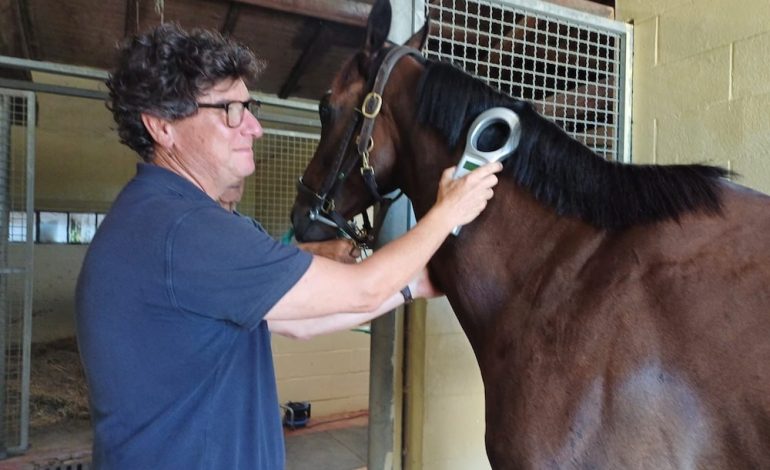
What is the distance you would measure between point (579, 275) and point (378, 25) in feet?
2.43

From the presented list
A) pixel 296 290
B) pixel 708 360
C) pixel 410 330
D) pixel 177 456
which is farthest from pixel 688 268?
pixel 410 330

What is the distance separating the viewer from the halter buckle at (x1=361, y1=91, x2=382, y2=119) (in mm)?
1176

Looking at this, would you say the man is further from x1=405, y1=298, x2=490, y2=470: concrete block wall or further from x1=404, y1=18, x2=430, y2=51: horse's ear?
x1=405, y1=298, x2=490, y2=470: concrete block wall

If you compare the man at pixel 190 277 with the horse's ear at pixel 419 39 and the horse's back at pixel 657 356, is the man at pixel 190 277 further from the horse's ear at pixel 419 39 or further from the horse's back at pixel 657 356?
the horse's ear at pixel 419 39

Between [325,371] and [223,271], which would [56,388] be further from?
[223,271]

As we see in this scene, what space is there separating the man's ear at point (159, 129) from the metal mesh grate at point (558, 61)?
3.84ft

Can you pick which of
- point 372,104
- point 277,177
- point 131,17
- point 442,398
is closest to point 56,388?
point 277,177

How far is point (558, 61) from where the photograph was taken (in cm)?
205

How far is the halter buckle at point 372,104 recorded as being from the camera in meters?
1.18

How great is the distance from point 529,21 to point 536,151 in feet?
3.71

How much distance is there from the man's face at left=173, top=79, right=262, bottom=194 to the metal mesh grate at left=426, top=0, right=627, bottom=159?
1.06m

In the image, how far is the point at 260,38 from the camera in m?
3.10

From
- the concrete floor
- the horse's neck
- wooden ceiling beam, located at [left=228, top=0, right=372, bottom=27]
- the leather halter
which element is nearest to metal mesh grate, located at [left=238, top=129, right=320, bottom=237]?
the concrete floor

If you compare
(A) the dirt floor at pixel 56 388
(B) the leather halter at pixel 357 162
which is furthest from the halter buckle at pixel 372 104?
(A) the dirt floor at pixel 56 388
